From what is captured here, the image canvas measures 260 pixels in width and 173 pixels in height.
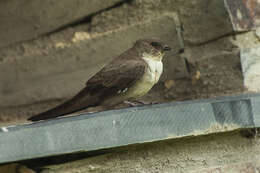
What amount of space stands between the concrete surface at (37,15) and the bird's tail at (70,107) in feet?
2.13

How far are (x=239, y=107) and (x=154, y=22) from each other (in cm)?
88

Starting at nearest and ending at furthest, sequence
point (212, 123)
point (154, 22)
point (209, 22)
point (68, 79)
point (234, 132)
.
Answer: point (212, 123), point (234, 132), point (209, 22), point (154, 22), point (68, 79)

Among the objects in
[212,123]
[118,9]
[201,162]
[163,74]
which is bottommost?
[201,162]

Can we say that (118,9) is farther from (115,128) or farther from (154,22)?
(115,128)

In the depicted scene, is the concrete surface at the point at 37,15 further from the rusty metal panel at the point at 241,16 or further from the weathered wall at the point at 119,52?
the rusty metal panel at the point at 241,16

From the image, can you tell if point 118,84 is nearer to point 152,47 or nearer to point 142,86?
point 142,86

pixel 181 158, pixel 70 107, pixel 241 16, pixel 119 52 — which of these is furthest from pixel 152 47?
pixel 181 158

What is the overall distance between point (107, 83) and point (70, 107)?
218mm

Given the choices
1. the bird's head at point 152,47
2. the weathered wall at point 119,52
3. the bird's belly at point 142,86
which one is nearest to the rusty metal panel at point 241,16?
the weathered wall at point 119,52

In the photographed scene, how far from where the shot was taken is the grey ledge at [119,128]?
4.45 ft

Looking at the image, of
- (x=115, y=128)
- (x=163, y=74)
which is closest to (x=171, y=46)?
(x=163, y=74)

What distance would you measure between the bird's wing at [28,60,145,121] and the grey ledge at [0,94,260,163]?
0.43m

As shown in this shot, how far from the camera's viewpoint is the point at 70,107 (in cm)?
183

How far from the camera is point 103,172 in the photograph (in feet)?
5.06
